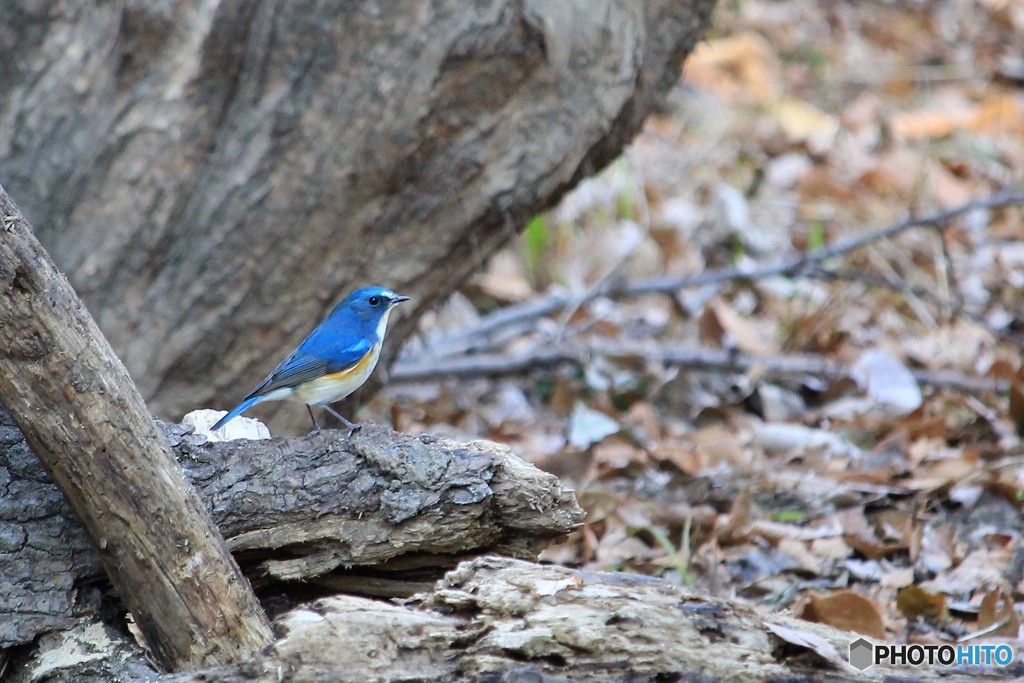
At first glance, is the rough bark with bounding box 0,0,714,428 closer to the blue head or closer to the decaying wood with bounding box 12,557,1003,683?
the blue head

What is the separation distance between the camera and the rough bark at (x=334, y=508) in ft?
8.72

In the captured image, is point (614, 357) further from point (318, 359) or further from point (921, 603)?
point (318, 359)

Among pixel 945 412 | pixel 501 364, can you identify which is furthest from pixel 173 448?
pixel 945 412

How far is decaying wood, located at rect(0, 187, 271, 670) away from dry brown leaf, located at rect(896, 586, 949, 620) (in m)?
2.21

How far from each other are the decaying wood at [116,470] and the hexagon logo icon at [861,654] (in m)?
1.31

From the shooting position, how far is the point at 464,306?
7.12 metres

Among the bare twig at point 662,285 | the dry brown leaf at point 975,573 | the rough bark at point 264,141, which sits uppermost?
the rough bark at point 264,141

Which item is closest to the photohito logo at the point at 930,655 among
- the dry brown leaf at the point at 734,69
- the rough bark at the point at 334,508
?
the rough bark at the point at 334,508

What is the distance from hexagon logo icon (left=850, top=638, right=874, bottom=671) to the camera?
2.46 metres

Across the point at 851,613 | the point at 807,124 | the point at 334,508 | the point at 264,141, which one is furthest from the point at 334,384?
the point at 807,124

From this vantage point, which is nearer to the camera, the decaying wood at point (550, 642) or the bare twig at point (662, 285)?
the decaying wood at point (550, 642)

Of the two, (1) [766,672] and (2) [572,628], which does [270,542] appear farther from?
(1) [766,672]

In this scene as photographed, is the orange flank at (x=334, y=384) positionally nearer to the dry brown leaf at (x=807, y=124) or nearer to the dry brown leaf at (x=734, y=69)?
the dry brown leaf at (x=807, y=124)

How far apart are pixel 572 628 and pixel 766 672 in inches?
16.3
